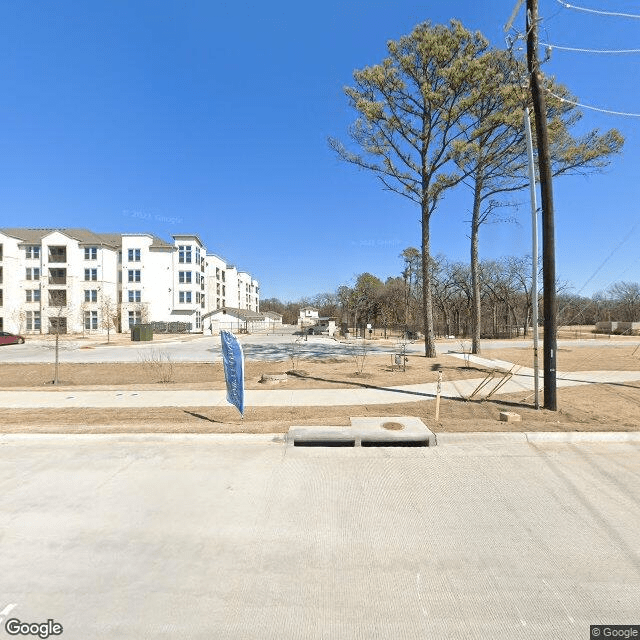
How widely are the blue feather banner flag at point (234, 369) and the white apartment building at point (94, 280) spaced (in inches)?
1636

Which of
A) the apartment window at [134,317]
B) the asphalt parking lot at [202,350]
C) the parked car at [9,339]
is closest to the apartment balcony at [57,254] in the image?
the apartment window at [134,317]

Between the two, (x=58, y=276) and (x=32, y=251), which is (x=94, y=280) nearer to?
(x=58, y=276)

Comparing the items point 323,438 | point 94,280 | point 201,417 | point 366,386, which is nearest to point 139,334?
point 94,280

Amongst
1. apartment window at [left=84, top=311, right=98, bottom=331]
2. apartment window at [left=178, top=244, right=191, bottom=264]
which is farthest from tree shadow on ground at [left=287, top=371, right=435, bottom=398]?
apartment window at [left=84, top=311, right=98, bottom=331]

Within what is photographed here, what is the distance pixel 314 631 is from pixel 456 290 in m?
50.6

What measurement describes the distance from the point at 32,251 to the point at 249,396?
5336 centimetres

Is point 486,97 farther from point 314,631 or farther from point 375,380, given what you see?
point 314,631

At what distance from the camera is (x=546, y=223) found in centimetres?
787

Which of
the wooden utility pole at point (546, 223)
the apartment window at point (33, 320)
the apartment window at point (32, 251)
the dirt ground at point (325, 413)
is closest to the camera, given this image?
the dirt ground at point (325, 413)

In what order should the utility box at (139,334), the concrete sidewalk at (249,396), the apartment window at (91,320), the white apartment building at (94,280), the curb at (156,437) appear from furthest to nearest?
the apartment window at (91,320), the white apartment building at (94,280), the utility box at (139,334), the concrete sidewalk at (249,396), the curb at (156,437)

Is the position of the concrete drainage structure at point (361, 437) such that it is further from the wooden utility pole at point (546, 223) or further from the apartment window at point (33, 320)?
the apartment window at point (33, 320)

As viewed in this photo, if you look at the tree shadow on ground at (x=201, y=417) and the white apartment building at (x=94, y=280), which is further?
the white apartment building at (x=94, y=280)

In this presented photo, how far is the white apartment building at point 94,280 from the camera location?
1791 inches

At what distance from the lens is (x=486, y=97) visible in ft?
50.1
